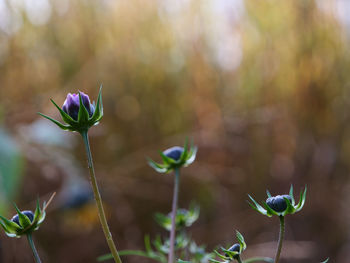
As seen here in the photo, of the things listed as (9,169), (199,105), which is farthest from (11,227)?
(199,105)

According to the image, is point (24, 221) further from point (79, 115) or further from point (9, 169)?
point (9, 169)

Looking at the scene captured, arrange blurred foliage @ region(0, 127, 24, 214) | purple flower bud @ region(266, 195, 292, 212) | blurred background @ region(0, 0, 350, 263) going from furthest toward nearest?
blurred background @ region(0, 0, 350, 263)
blurred foliage @ region(0, 127, 24, 214)
purple flower bud @ region(266, 195, 292, 212)

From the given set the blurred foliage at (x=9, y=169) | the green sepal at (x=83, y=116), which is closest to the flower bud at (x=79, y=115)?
the green sepal at (x=83, y=116)

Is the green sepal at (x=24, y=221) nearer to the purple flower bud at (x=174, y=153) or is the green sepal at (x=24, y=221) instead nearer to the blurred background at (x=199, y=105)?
the purple flower bud at (x=174, y=153)

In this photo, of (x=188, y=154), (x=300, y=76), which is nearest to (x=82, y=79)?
(x=300, y=76)

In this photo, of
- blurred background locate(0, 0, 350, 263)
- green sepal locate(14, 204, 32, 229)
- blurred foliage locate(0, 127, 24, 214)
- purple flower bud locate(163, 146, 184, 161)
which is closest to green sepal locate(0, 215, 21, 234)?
green sepal locate(14, 204, 32, 229)

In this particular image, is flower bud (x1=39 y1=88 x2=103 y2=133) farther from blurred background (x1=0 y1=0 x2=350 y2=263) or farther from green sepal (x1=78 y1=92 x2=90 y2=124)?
blurred background (x1=0 y1=0 x2=350 y2=263)

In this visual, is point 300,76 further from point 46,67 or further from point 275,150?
point 46,67

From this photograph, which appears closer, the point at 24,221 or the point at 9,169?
the point at 24,221
